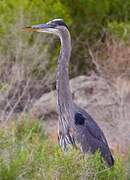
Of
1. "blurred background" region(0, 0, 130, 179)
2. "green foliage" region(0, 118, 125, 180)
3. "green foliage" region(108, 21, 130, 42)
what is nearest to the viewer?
"green foliage" region(0, 118, 125, 180)

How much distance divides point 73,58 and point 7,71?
3193mm

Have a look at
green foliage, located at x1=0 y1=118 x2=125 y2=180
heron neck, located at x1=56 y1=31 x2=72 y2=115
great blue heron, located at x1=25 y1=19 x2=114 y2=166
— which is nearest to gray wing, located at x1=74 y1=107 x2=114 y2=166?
great blue heron, located at x1=25 y1=19 x2=114 y2=166

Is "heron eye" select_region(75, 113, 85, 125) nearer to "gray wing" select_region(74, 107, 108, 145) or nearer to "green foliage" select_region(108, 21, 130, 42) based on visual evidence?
"gray wing" select_region(74, 107, 108, 145)

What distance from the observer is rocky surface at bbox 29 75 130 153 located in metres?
10.4

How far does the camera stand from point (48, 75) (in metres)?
11.8

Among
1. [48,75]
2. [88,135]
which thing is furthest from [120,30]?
[88,135]

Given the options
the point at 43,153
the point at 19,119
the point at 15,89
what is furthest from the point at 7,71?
the point at 43,153

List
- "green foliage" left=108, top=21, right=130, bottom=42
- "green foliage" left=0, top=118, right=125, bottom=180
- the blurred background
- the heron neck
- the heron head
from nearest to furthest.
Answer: "green foliage" left=0, top=118, right=125, bottom=180 → the heron neck → the heron head → the blurred background → "green foliage" left=108, top=21, right=130, bottom=42

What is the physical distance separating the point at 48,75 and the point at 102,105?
1187mm

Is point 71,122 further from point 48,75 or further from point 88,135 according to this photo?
point 48,75

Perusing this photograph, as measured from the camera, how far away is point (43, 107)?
11.1 metres

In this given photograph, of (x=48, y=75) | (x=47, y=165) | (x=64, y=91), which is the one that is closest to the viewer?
(x=47, y=165)

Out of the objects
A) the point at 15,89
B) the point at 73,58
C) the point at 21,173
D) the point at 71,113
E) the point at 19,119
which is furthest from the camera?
the point at 73,58

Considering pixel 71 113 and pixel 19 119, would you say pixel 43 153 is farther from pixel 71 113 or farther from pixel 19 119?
pixel 19 119
